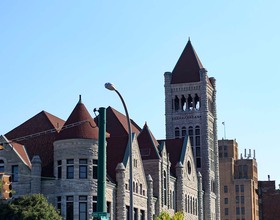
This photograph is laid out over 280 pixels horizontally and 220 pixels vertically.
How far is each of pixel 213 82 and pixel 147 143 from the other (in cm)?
2957

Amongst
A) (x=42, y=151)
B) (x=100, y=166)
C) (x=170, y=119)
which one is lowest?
(x=100, y=166)

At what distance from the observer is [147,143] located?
262 ft

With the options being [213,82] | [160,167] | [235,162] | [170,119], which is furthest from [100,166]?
[235,162]

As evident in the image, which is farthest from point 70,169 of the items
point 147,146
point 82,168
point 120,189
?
point 147,146

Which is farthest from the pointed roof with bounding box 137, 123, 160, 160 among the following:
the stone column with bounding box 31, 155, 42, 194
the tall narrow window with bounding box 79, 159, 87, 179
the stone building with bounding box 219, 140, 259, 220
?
the stone building with bounding box 219, 140, 259, 220

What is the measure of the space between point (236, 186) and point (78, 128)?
→ 4441 inches

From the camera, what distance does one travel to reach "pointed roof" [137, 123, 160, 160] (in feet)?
256

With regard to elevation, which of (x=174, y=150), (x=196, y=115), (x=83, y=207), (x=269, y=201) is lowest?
(x=83, y=207)

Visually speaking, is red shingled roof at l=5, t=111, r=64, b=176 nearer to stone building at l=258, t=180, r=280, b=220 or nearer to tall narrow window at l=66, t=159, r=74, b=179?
tall narrow window at l=66, t=159, r=74, b=179

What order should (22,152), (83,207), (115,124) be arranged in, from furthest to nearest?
(115,124) → (22,152) → (83,207)

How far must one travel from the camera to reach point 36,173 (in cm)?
6206

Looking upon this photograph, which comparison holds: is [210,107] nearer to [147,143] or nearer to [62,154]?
[147,143]

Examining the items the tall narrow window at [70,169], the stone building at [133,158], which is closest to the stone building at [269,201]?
the stone building at [133,158]

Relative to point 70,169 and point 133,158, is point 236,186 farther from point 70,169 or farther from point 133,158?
point 70,169
